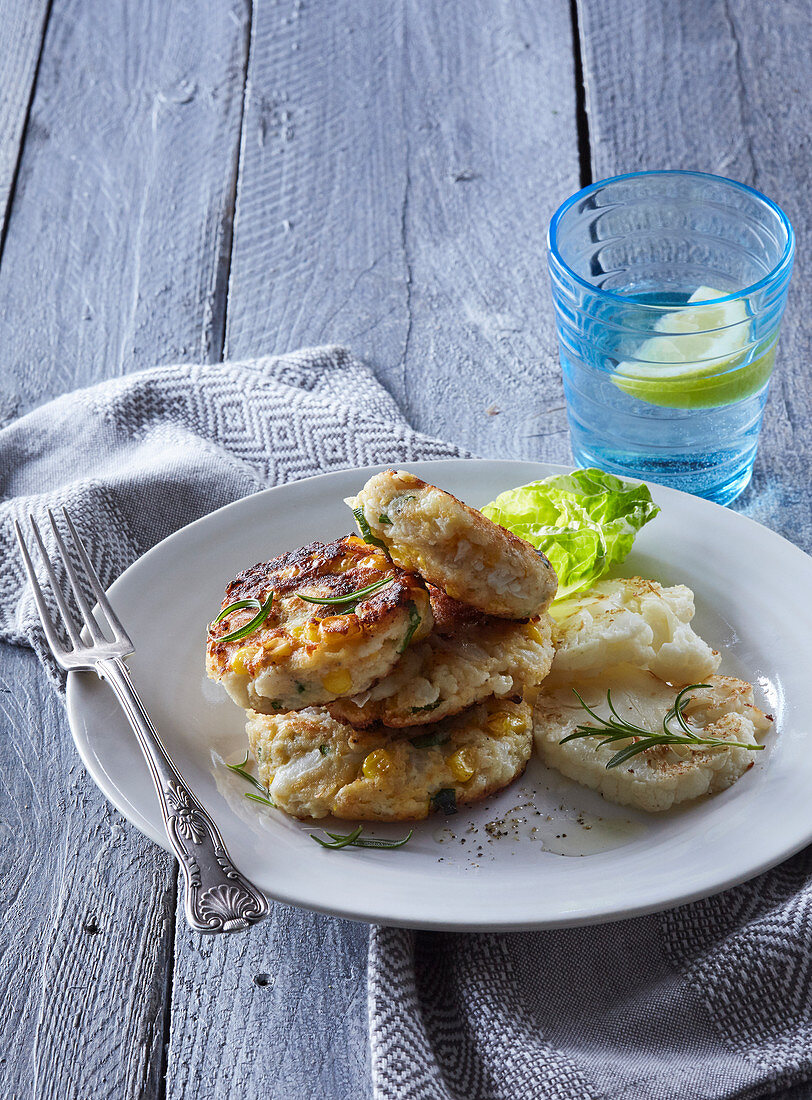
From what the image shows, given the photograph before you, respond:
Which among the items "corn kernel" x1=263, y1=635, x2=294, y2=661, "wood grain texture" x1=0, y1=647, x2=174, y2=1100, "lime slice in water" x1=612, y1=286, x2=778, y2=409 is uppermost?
"lime slice in water" x1=612, y1=286, x2=778, y2=409

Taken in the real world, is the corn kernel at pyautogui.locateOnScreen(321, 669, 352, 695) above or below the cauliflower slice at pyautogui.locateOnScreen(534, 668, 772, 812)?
above

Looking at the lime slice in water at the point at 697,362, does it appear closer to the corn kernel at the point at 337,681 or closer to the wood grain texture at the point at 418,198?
the wood grain texture at the point at 418,198

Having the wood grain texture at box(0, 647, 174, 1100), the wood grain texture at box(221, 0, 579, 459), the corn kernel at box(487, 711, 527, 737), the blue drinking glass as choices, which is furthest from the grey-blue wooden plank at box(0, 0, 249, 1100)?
the blue drinking glass

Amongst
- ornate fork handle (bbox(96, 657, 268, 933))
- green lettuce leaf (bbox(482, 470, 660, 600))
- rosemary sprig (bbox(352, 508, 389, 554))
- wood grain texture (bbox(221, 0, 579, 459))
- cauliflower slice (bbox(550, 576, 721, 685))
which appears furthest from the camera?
wood grain texture (bbox(221, 0, 579, 459))

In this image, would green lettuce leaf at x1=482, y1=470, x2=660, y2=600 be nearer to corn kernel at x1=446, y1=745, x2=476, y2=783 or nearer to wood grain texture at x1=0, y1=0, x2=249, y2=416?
corn kernel at x1=446, y1=745, x2=476, y2=783

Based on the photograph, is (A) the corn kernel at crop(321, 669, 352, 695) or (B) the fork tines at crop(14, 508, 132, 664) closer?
(A) the corn kernel at crop(321, 669, 352, 695)

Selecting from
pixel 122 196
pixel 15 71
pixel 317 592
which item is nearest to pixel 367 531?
pixel 317 592
